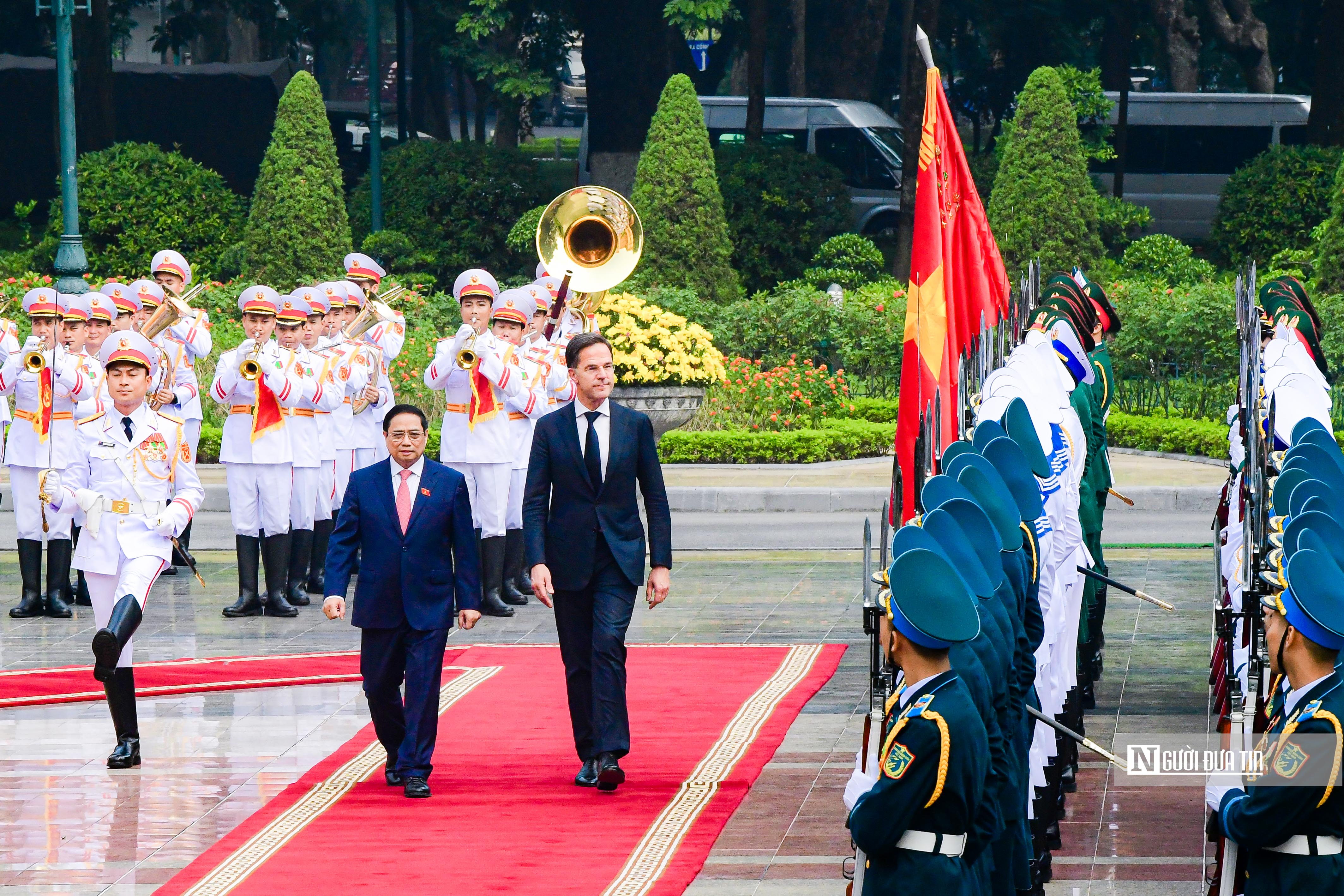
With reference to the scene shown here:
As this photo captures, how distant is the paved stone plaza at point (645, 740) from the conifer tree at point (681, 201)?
42.6 feet

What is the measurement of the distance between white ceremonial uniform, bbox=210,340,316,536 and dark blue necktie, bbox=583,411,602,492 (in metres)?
4.48

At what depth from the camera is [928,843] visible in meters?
5.05

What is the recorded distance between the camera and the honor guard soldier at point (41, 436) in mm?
12789

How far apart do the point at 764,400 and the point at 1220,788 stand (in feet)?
50.6

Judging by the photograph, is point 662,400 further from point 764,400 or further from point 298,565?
point 298,565

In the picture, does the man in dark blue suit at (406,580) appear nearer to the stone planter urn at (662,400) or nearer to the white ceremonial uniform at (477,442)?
the white ceremonial uniform at (477,442)

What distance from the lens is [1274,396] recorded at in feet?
26.1

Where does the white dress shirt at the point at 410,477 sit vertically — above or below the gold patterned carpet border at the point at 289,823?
above

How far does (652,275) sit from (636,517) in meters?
18.3

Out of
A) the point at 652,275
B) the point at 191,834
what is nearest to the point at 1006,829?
the point at 191,834

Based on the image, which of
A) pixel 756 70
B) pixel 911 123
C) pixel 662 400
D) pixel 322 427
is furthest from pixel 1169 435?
pixel 756 70

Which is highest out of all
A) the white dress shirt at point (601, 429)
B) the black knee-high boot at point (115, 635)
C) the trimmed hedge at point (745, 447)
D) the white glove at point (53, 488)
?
the white dress shirt at point (601, 429)

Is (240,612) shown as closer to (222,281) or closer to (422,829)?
(422,829)

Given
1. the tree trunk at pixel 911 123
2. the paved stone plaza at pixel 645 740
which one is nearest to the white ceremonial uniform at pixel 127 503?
the paved stone plaza at pixel 645 740
